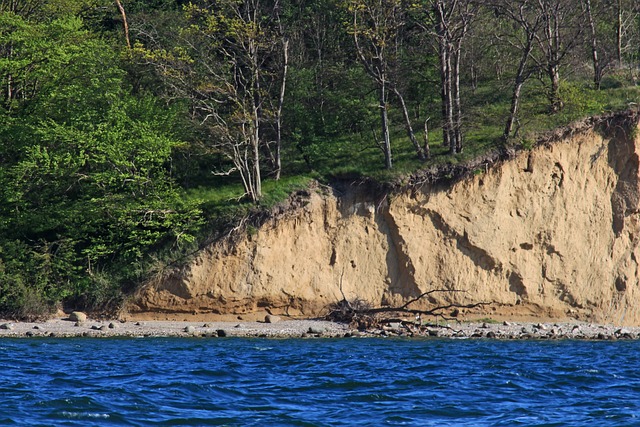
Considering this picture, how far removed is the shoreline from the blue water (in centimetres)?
215

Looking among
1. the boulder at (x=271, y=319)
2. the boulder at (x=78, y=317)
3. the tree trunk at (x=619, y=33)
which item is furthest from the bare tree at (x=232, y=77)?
the tree trunk at (x=619, y=33)

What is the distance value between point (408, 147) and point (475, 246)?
5.25 m

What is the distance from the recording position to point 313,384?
19.6 m

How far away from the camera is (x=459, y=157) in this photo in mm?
35469

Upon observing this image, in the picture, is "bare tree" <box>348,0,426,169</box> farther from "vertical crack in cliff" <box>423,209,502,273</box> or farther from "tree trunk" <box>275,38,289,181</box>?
"tree trunk" <box>275,38,289,181</box>

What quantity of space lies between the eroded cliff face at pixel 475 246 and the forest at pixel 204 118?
1.06 metres

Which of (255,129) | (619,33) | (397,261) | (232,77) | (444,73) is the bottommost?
(397,261)

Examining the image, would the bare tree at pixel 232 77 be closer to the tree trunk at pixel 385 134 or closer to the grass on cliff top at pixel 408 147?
the grass on cliff top at pixel 408 147

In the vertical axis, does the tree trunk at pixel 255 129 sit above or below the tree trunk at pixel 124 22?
below

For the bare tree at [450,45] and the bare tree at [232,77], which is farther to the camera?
the bare tree at [450,45]

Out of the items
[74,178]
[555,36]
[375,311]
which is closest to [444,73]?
[555,36]

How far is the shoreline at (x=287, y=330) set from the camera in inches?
1196

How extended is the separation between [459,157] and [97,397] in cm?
2113

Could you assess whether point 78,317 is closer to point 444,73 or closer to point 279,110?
point 279,110
